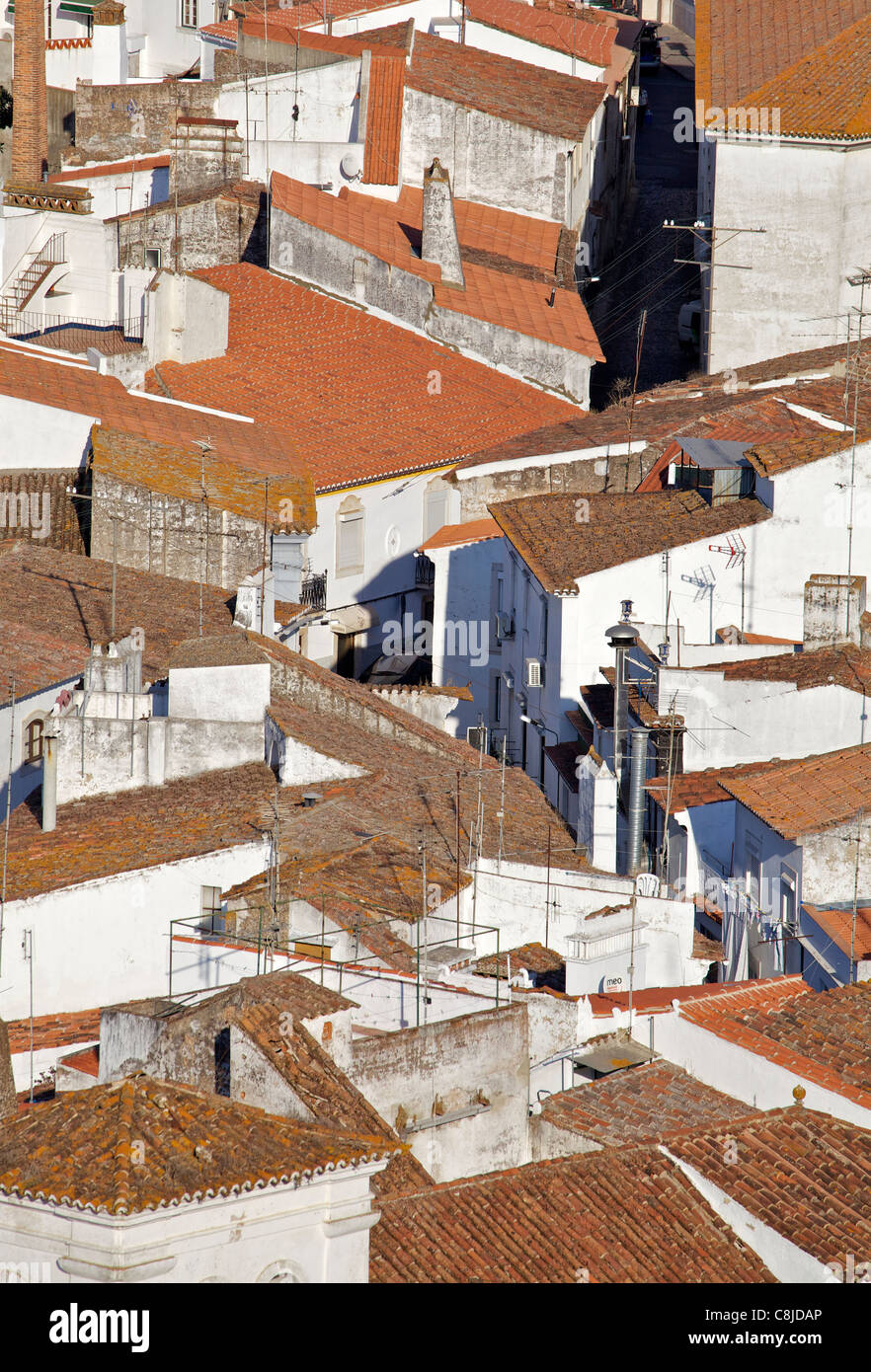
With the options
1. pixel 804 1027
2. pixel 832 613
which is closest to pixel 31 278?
pixel 832 613

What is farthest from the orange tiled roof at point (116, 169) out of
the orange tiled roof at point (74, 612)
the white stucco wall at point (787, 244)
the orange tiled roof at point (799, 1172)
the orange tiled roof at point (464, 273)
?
the orange tiled roof at point (799, 1172)

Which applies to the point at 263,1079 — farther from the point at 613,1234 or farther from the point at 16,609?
the point at 16,609

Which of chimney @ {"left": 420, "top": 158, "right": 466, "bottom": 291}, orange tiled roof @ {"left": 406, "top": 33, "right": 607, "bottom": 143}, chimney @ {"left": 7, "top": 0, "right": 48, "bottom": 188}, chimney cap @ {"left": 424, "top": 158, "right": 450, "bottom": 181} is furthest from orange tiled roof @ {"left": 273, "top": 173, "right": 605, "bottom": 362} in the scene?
chimney @ {"left": 7, "top": 0, "right": 48, "bottom": 188}

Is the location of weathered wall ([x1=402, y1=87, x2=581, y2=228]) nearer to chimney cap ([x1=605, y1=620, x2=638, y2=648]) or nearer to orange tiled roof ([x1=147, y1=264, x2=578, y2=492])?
orange tiled roof ([x1=147, y1=264, x2=578, y2=492])

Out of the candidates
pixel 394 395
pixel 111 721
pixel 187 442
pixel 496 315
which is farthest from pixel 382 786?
pixel 496 315

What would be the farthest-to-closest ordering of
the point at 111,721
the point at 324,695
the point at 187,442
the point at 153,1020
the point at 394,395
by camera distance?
1. the point at 394,395
2. the point at 187,442
3. the point at 324,695
4. the point at 111,721
5. the point at 153,1020

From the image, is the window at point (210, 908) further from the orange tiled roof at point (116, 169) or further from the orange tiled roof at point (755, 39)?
the orange tiled roof at point (116, 169)

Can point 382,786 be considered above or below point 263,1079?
below
